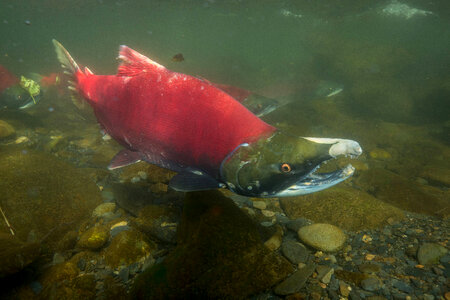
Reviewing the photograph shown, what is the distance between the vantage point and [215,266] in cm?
186

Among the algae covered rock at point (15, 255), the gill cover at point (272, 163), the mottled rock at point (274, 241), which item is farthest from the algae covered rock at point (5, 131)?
the mottled rock at point (274, 241)

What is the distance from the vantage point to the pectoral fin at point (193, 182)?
1.83 metres

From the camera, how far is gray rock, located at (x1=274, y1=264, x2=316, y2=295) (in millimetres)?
1840

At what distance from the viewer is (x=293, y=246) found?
2457mm

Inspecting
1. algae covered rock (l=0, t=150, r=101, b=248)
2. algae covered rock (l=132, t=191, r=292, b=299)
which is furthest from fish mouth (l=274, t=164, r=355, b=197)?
algae covered rock (l=0, t=150, r=101, b=248)

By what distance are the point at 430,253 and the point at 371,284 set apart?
3.05 ft

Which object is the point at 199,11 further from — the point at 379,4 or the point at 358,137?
the point at 358,137

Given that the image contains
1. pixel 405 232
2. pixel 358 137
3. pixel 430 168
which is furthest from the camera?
pixel 358 137

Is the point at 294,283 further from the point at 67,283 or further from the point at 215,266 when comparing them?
the point at 67,283

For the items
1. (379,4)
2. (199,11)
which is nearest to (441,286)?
(379,4)

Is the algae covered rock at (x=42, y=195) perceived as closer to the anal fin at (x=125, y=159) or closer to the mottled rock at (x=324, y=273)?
the anal fin at (x=125, y=159)

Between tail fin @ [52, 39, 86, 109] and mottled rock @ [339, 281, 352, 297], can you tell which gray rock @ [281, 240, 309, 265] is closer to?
mottled rock @ [339, 281, 352, 297]

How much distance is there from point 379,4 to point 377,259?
32.9 metres

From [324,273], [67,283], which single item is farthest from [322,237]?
[67,283]
